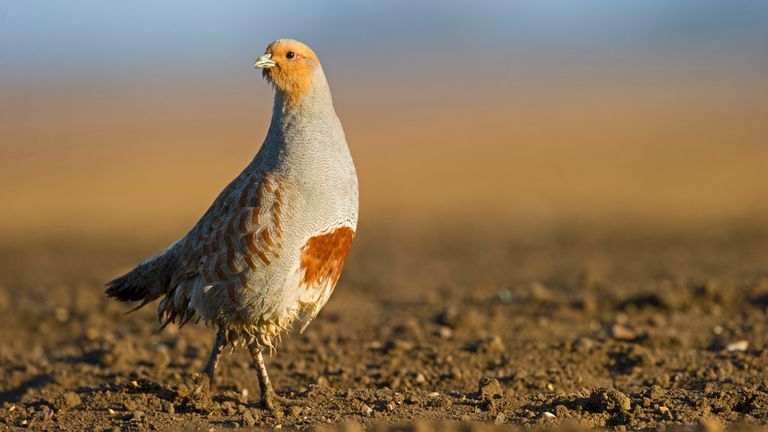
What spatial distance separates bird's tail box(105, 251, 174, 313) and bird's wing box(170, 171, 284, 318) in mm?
564

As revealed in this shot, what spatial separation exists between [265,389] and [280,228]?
1085 millimetres

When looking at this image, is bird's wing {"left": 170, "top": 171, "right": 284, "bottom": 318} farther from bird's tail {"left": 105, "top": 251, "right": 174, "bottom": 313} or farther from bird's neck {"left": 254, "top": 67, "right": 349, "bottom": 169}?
bird's tail {"left": 105, "top": 251, "right": 174, "bottom": 313}

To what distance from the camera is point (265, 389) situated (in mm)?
6203

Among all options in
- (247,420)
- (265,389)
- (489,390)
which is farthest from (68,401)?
(489,390)

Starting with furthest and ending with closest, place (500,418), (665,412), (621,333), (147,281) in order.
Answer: (621,333)
(147,281)
(665,412)
(500,418)

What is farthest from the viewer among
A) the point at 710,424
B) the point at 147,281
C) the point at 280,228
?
the point at 147,281

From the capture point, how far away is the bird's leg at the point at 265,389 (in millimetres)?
6148

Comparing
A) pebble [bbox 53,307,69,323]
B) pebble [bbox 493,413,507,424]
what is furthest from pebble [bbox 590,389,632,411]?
pebble [bbox 53,307,69,323]

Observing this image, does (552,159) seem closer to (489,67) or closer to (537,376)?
(537,376)

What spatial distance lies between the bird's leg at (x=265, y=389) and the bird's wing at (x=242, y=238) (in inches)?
19.3

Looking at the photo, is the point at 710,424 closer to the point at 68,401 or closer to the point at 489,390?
the point at 489,390

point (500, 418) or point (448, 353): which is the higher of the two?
point (500, 418)

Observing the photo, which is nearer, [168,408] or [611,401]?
[611,401]

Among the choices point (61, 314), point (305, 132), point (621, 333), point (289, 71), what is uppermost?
point (289, 71)
